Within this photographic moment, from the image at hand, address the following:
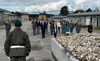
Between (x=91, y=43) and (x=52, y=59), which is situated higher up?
(x=91, y=43)

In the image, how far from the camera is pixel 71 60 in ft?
13.0

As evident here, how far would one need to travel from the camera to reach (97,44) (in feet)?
16.5

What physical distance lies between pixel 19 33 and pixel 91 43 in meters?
2.93

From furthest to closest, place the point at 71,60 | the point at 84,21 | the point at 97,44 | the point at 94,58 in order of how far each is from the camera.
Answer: the point at 84,21
the point at 97,44
the point at 71,60
the point at 94,58

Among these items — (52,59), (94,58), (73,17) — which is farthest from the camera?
(73,17)

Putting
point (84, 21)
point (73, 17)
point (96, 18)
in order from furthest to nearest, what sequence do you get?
point (73, 17), point (84, 21), point (96, 18)

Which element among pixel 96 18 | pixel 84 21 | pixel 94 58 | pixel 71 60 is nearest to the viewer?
pixel 94 58

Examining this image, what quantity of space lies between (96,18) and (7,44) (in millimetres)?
29353

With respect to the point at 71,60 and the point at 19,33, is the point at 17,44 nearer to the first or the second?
the point at 19,33

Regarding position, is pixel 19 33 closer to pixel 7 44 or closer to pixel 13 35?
pixel 13 35

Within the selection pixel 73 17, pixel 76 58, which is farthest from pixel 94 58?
pixel 73 17

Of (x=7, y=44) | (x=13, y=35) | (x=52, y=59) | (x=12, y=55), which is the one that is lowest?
(x=52, y=59)

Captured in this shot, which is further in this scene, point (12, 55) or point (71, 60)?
point (71, 60)

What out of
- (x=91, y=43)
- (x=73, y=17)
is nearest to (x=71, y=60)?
(x=91, y=43)
